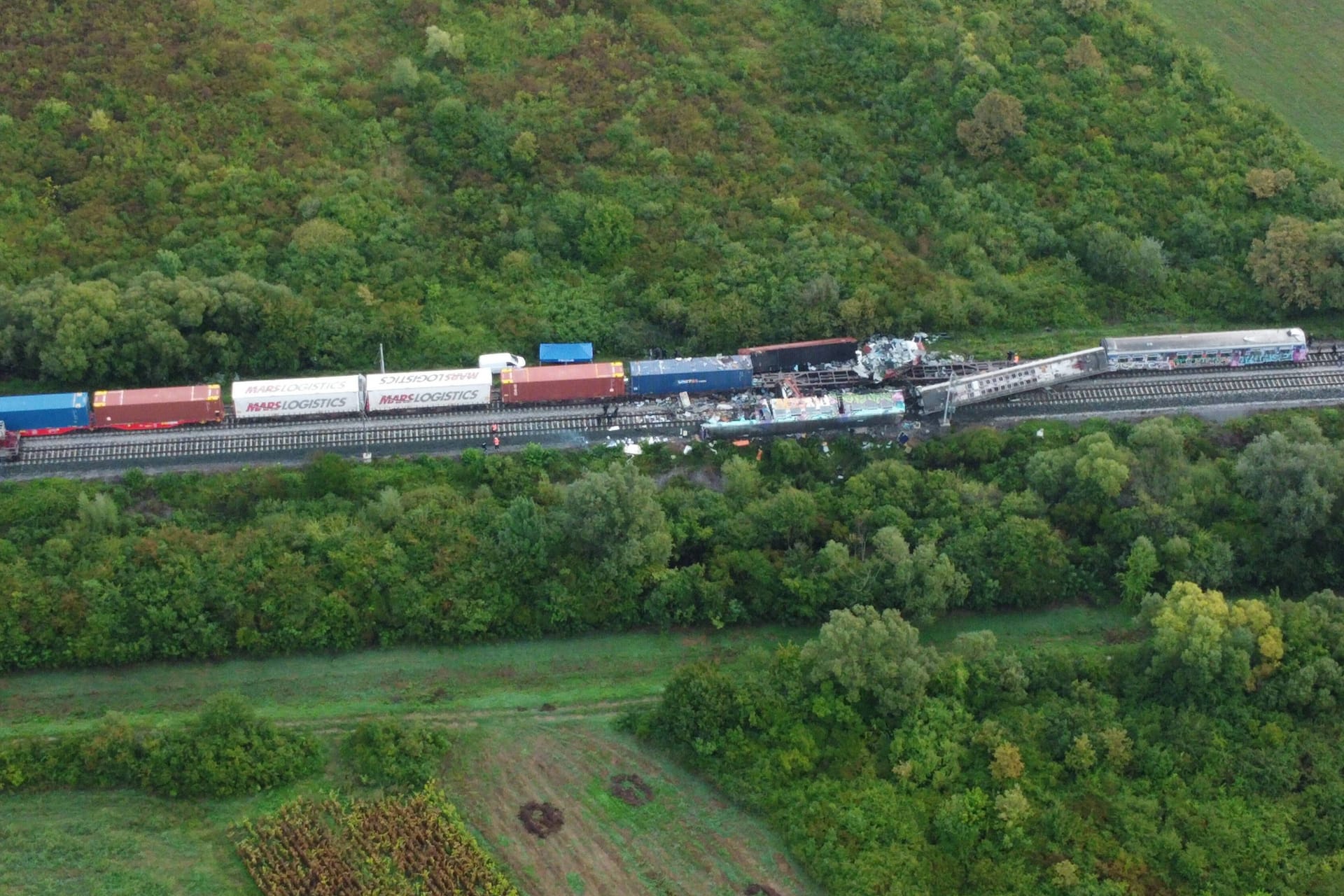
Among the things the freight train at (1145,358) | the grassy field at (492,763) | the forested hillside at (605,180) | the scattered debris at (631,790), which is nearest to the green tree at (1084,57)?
the forested hillside at (605,180)

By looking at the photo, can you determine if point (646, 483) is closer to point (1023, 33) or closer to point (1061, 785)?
point (1061, 785)

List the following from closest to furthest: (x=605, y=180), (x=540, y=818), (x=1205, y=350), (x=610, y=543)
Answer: (x=540, y=818) → (x=610, y=543) → (x=1205, y=350) → (x=605, y=180)

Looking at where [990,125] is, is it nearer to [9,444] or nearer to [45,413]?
[45,413]

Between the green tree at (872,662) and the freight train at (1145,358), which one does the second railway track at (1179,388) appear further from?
the green tree at (872,662)

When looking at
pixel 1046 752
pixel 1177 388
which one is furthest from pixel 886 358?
pixel 1046 752

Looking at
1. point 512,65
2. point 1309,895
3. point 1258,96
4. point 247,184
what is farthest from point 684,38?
point 1309,895

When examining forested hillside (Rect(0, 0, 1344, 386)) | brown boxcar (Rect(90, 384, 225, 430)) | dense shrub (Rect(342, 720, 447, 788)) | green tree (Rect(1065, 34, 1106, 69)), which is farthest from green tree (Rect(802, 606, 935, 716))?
green tree (Rect(1065, 34, 1106, 69))

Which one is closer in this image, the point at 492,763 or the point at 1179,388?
the point at 492,763
